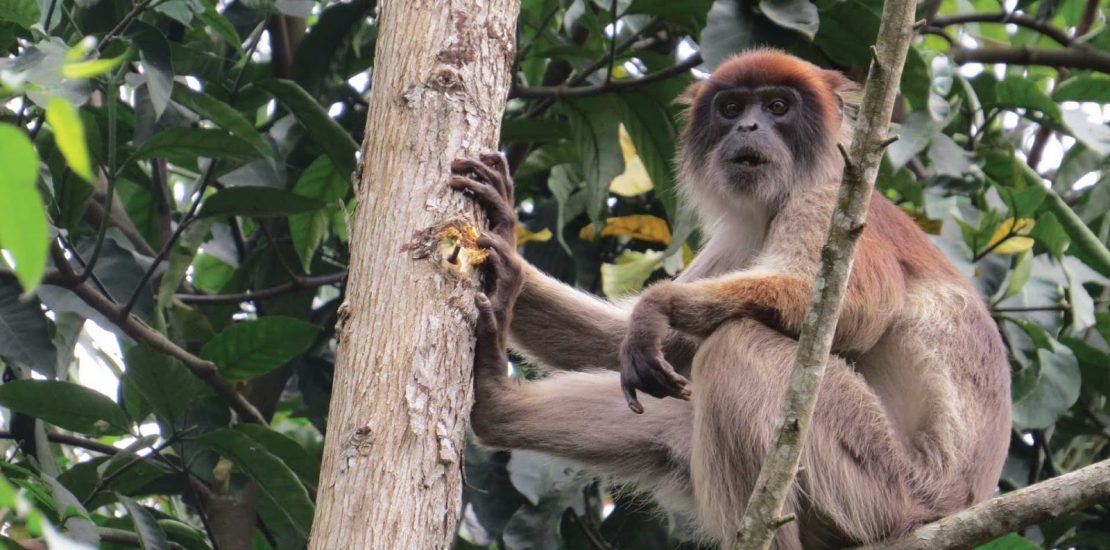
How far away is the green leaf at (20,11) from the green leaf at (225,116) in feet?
2.41

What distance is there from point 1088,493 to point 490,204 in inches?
80.4

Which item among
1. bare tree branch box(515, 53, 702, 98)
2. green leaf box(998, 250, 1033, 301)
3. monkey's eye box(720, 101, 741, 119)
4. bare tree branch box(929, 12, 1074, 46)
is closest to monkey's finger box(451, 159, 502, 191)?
bare tree branch box(515, 53, 702, 98)

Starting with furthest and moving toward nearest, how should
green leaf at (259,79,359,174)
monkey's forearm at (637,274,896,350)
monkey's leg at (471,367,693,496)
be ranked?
green leaf at (259,79,359,174) → monkey's leg at (471,367,693,496) → monkey's forearm at (637,274,896,350)

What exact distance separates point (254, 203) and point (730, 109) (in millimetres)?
2259

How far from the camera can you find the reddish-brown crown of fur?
18.3ft

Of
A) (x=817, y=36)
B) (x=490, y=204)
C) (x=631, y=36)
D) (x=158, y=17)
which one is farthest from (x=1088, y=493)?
(x=158, y=17)

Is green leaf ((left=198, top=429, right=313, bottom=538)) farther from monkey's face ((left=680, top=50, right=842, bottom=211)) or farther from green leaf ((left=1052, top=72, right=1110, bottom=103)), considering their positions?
green leaf ((left=1052, top=72, right=1110, bottom=103))

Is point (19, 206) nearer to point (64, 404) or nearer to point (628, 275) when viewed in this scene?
point (64, 404)

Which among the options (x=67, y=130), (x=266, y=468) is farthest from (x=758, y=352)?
(x=67, y=130)

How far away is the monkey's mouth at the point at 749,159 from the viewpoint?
546 cm

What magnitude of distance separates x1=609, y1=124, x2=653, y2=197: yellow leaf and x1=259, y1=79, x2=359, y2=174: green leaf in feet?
5.11

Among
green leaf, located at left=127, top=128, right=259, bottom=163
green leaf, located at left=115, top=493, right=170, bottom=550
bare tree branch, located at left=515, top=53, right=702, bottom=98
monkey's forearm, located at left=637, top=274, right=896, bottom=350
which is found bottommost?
green leaf, located at left=115, top=493, right=170, bottom=550

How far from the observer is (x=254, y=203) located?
5211 mm

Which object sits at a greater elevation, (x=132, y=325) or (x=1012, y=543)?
(x=132, y=325)
